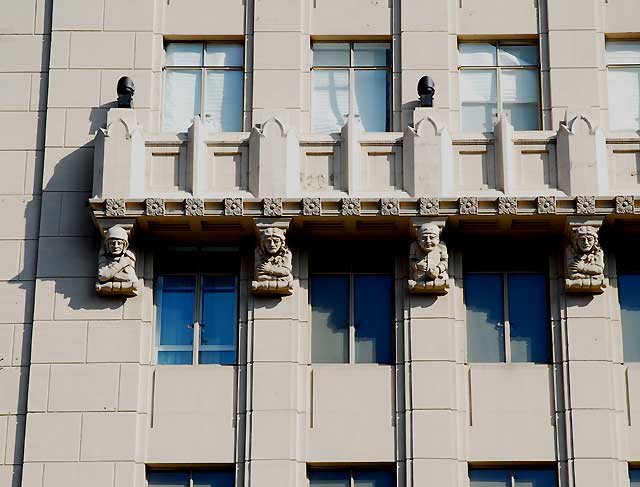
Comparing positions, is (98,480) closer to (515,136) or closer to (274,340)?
(274,340)

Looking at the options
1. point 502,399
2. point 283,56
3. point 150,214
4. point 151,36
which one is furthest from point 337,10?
point 502,399

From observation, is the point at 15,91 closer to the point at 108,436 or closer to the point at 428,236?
the point at 108,436

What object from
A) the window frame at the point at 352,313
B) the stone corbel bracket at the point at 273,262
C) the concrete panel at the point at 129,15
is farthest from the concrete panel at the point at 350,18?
the window frame at the point at 352,313

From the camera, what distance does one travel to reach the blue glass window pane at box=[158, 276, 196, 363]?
31.1 m

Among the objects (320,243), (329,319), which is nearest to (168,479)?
(329,319)

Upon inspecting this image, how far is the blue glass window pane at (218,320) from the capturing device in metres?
31.0

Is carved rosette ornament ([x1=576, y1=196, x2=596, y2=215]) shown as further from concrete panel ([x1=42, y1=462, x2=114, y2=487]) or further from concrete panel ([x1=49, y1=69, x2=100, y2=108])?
concrete panel ([x1=42, y1=462, x2=114, y2=487])

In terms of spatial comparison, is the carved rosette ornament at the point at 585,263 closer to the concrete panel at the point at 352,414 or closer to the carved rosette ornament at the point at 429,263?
the carved rosette ornament at the point at 429,263

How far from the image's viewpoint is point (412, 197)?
30891mm

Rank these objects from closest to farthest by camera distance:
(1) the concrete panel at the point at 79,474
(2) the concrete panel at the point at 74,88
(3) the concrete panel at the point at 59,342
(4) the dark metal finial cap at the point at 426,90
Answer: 1. (1) the concrete panel at the point at 79,474
2. (3) the concrete panel at the point at 59,342
3. (4) the dark metal finial cap at the point at 426,90
4. (2) the concrete panel at the point at 74,88

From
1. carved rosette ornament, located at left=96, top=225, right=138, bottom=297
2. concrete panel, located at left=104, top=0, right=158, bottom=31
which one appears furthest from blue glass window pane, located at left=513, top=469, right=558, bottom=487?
concrete panel, located at left=104, top=0, right=158, bottom=31

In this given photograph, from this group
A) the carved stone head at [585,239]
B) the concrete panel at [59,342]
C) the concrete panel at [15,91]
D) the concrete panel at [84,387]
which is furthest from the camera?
the concrete panel at [15,91]

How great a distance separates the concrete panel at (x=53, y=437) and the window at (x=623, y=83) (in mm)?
11722

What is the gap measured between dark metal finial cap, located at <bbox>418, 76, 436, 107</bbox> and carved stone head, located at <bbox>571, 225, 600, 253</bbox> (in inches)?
147
